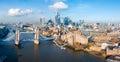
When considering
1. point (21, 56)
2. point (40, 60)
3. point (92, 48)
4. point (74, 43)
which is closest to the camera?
point (40, 60)

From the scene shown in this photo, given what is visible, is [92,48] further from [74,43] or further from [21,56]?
[21,56]

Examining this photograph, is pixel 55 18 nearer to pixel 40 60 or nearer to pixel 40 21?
pixel 40 21

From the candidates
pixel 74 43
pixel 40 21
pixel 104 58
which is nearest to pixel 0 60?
pixel 104 58

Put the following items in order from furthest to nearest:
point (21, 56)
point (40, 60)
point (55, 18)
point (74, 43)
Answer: point (55, 18), point (74, 43), point (21, 56), point (40, 60)

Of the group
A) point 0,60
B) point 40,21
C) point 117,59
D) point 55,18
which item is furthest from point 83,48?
point 40,21

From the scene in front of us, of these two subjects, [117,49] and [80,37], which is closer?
[117,49]

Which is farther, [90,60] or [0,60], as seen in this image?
[90,60]

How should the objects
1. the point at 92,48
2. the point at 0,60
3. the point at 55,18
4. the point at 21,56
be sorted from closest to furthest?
the point at 0,60, the point at 21,56, the point at 92,48, the point at 55,18

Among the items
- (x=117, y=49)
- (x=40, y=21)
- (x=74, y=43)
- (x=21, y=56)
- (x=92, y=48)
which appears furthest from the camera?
(x=40, y=21)
